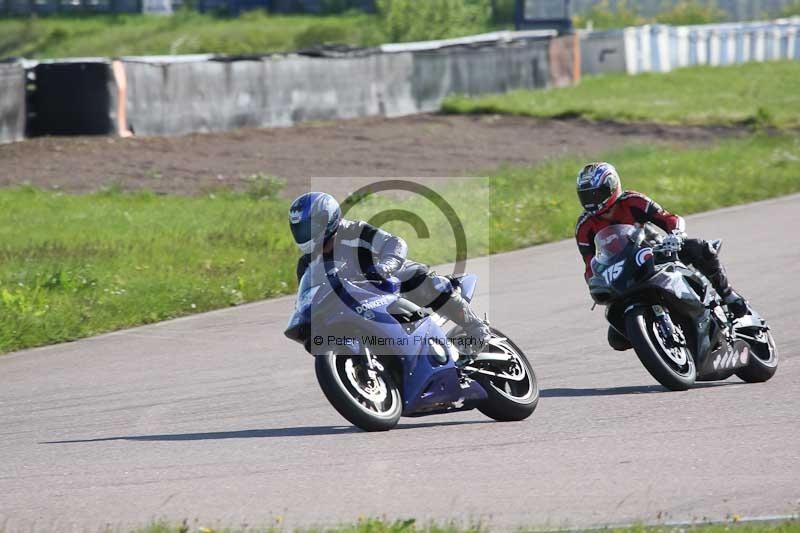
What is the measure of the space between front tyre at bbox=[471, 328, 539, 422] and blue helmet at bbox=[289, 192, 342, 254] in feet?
4.05

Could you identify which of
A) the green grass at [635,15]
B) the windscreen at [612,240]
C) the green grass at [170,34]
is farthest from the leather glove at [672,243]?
the green grass at [635,15]

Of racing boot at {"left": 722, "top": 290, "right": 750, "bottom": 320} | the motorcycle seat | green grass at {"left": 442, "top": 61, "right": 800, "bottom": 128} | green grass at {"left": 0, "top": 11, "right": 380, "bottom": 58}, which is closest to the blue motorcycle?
the motorcycle seat

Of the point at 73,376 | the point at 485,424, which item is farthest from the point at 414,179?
the point at 485,424

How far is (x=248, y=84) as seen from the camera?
83.6 feet

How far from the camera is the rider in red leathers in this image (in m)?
8.89

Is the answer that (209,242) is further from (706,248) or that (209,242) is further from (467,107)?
(467,107)

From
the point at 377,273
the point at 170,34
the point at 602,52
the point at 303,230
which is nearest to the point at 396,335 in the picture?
the point at 377,273

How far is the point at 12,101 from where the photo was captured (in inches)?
853

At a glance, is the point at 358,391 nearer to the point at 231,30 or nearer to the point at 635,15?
the point at 231,30

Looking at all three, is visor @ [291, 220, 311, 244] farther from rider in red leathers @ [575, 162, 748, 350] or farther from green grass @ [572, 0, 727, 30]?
green grass @ [572, 0, 727, 30]

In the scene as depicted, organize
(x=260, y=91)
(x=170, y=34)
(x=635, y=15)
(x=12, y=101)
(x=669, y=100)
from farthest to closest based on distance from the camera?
(x=635, y=15)
(x=170, y=34)
(x=669, y=100)
(x=260, y=91)
(x=12, y=101)

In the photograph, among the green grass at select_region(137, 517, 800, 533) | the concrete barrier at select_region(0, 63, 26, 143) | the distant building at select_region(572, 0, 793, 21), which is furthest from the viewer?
the distant building at select_region(572, 0, 793, 21)

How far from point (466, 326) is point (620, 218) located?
1.65 meters

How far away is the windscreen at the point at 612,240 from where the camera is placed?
885 centimetres
